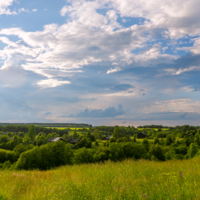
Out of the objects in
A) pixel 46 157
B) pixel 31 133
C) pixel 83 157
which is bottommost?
pixel 31 133

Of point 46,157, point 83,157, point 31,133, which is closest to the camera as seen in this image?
point 46,157

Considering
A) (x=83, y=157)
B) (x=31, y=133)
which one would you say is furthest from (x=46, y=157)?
(x=31, y=133)

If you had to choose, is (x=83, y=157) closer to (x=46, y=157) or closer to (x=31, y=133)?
(x=46, y=157)

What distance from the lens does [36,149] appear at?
36.8 meters

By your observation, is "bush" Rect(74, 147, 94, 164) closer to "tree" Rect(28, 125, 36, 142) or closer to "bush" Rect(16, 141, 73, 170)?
"bush" Rect(16, 141, 73, 170)

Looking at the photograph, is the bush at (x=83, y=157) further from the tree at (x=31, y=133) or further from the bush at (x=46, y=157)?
the tree at (x=31, y=133)

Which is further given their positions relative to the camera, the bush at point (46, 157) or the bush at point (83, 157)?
the bush at point (83, 157)

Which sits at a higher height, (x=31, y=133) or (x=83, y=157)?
(x=83, y=157)

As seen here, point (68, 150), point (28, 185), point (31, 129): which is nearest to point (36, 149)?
point (68, 150)

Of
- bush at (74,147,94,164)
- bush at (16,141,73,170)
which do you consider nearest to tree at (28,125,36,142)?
bush at (16,141,73,170)

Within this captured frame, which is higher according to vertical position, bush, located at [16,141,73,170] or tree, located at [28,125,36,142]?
bush, located at [16,141,73,170]

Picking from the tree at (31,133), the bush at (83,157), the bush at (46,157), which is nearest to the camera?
the bush at (46,157)

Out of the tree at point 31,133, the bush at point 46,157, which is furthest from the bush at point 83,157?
the tree at point 31,133

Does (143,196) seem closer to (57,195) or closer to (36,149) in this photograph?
(57,195)
